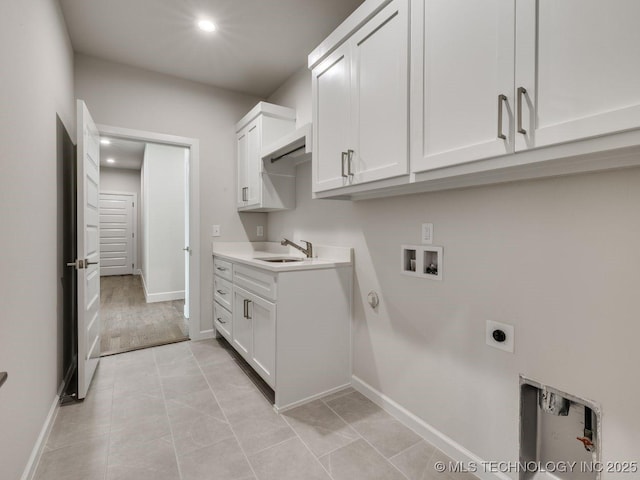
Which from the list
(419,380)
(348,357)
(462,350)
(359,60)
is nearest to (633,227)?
(462,350)

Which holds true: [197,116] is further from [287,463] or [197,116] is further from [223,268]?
[287,463]

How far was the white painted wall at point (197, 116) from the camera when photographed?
2789 millimetres

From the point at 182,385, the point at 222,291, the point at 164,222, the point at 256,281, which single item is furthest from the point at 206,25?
the point at 164,222

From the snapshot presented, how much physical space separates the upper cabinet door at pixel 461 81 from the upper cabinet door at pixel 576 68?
0.05 m

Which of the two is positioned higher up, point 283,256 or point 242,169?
point 242,169

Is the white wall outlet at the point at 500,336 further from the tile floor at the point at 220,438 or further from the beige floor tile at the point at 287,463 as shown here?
the beige floor tile at the point at 287,463

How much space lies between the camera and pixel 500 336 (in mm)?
1349

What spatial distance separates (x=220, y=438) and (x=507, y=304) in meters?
1.62

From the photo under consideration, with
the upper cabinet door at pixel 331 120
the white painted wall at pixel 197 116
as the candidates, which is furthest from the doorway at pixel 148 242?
the upper cabinet door at pixel 331 120

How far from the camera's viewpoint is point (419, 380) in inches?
68.6

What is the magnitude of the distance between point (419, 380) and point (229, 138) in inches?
117

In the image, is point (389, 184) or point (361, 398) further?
point (361, 398)

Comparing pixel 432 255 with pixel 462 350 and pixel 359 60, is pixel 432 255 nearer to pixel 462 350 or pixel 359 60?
pixel 462 350

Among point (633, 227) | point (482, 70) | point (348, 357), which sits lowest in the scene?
point (348, 357)
